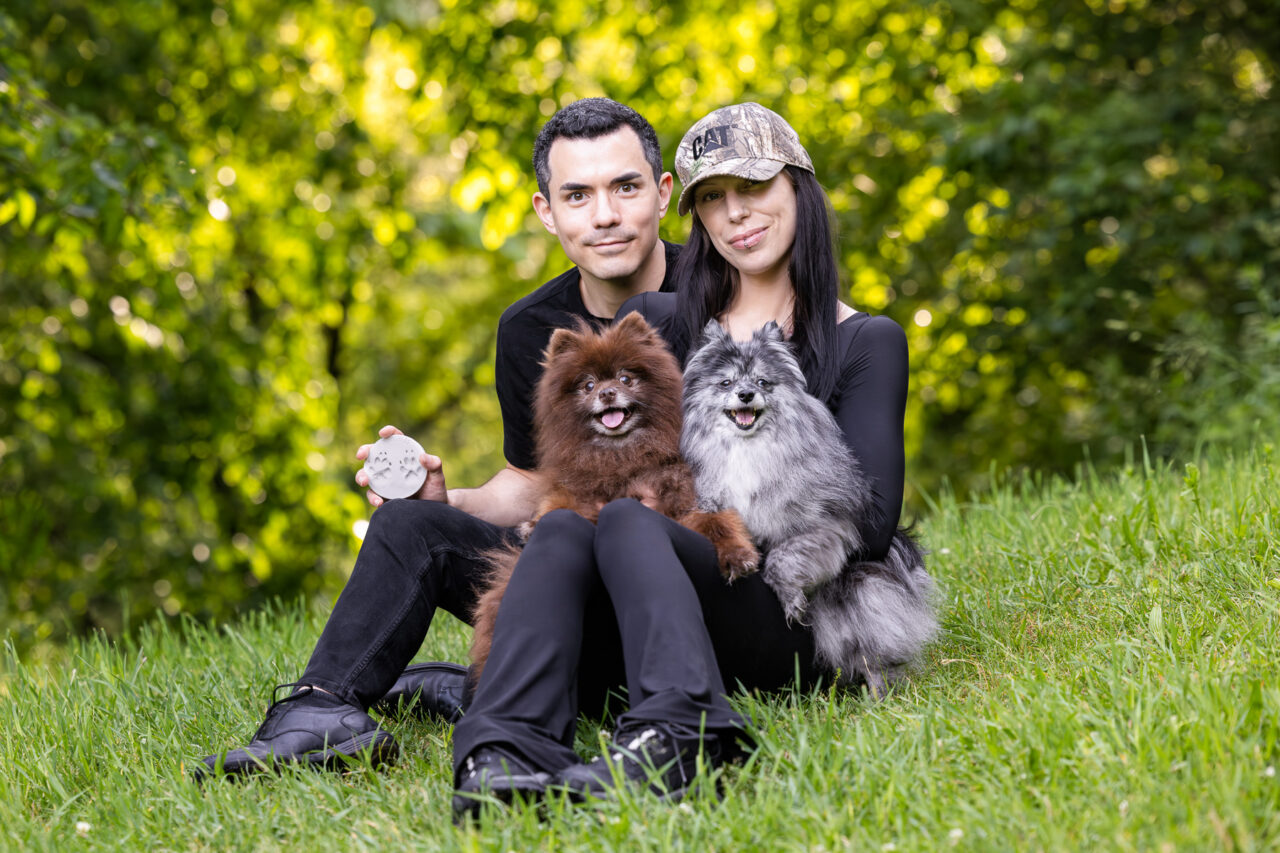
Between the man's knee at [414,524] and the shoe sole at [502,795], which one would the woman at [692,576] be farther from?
the man's knee at [414,524]

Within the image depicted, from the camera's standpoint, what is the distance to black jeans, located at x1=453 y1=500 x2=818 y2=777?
7.59 feet

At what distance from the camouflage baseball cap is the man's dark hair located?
2.06 feet

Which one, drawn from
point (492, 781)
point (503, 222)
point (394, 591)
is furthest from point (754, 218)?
point (503, 222)

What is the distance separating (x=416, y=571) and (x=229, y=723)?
84cm

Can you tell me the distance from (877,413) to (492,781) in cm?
129

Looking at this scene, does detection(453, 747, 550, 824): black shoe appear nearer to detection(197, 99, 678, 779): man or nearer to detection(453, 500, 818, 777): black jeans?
detection(453, 500, 818, 777): black jeans

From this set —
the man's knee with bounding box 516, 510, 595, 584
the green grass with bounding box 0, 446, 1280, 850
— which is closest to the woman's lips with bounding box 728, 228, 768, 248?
the man's knee with bounding box 516, 510, 595, 584

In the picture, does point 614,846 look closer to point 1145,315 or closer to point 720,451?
point 720,451

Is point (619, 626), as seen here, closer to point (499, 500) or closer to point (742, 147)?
point (499, 500)

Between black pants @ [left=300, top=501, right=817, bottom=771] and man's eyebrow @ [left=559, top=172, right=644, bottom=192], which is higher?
man's eyebrow @ [left=559, top=172, right=644, bottom=192]

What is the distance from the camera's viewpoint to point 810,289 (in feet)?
9.53

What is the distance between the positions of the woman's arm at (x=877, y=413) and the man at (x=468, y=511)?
3.01ft

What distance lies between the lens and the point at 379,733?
2754 millimetres

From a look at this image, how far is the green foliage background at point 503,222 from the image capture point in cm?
564
